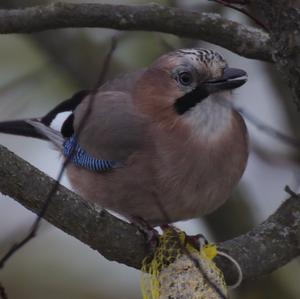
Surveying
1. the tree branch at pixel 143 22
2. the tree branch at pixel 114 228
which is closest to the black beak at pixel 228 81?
the tree branch at pixel 143 22

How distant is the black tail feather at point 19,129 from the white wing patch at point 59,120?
122 mm

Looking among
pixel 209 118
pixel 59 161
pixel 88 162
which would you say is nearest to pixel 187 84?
pixel 209 118

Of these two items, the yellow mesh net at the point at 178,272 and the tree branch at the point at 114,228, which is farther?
the yellow mesh net at the point at 178,272

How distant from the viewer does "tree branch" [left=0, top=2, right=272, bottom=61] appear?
4.18m

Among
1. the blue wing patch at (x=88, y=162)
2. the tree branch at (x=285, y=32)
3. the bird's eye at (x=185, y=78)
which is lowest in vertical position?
the blue wing patch at (x=88, y=162)

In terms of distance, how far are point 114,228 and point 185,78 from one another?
1.01 m

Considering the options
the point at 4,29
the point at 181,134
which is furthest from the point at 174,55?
the point at 4,29

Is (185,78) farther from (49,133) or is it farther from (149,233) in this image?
(49,133)

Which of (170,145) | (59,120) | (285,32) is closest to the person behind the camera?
(285,32)

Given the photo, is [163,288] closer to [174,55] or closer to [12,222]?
[174,55]

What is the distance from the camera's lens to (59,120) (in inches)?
198

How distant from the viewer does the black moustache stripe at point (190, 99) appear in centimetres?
436

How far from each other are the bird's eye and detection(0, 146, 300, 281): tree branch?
2.30 feet

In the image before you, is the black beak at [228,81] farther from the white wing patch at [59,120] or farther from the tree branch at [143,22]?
the white wing patch at [59,120]
